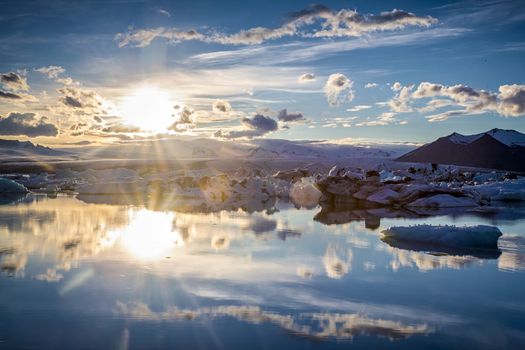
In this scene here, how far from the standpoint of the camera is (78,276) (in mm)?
4836

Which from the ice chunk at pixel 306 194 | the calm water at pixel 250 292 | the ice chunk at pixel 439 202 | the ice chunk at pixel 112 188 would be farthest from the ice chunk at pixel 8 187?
the ice chunk at pixel 439 202

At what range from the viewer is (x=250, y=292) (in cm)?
431

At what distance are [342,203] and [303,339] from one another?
46.7ft

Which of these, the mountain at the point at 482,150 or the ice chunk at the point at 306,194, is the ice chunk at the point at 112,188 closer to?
the ice chunk at the point at 306,194

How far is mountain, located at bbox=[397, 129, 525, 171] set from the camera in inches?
2074

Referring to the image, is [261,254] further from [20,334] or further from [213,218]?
[213,218]

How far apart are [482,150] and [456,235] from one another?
5317 cm

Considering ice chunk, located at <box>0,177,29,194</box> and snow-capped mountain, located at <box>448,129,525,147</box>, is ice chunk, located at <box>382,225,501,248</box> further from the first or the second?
snow-capped mountain, located at <box>448,129,525,147</box>

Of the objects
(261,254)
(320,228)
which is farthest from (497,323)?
(320,228)

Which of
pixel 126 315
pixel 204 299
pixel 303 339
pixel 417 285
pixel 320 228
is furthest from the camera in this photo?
pixel 320 228

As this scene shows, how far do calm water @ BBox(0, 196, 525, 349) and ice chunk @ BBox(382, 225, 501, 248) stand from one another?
11.9 inches

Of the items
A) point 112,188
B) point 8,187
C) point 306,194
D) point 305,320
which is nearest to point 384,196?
point 306,194

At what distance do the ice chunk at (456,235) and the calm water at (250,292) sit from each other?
0.99 ft

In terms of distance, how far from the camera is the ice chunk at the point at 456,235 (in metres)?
6.99
